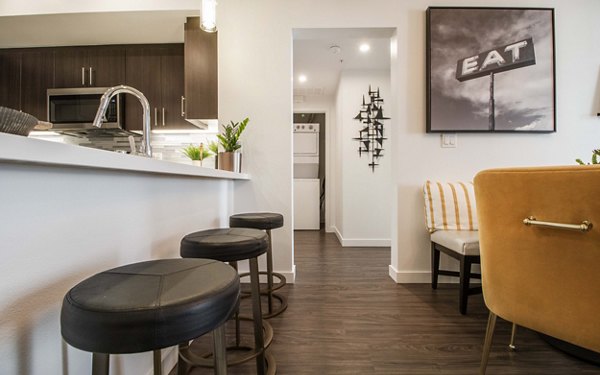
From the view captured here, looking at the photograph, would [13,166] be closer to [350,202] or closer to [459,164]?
[459,164]

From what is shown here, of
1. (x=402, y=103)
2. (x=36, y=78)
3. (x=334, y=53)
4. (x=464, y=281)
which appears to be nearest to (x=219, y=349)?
(x=464, y=281)

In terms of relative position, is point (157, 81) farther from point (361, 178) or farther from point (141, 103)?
point (361, 178)

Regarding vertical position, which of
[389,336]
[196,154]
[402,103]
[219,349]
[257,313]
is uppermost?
[402,103]

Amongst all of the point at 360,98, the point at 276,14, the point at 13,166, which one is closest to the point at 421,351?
the point at 13,166

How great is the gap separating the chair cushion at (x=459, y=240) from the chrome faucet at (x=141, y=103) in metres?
1.91

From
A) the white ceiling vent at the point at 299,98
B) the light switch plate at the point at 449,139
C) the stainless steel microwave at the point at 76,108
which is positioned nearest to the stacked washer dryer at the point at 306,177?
the white ceiling vent at the point at 299,98

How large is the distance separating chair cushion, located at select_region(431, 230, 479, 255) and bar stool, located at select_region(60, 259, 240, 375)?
1.61m

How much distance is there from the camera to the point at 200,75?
2289 millimetres

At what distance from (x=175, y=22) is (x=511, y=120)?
10.1 feet

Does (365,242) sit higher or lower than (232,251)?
lower

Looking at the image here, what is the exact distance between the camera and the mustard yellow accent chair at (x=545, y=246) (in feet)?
2.35

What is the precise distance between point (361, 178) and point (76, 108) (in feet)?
11.2

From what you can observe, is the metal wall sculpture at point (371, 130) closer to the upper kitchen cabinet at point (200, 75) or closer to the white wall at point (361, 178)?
the white wall at point (361, 178)

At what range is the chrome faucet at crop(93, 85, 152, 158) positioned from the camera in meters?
1.01
